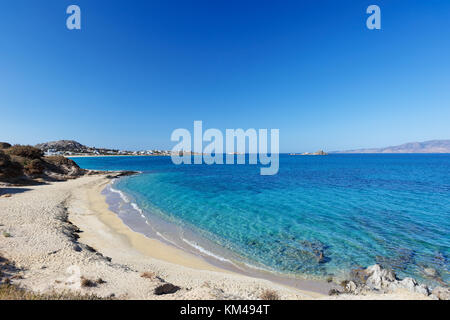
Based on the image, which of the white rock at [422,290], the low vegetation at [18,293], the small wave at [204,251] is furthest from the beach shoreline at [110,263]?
the white rock at [422,290]

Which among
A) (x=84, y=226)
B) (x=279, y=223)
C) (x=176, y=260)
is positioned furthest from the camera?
(x=279, y=223)

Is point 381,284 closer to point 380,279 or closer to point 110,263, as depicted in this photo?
point 380,279

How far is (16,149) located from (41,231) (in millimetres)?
40082

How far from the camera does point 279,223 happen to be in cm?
1717

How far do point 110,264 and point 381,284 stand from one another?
1274 centimetres

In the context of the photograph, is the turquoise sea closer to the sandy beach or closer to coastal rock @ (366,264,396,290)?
coastal rock @ (366,264,396,290)

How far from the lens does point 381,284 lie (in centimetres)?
853

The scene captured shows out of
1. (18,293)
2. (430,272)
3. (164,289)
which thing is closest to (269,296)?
(164,289)

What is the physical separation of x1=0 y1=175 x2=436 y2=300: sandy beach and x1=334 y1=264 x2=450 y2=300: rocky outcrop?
17.9 inches

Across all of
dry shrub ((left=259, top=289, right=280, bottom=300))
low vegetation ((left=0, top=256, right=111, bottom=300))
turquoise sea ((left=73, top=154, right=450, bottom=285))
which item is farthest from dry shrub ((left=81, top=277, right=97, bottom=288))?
turquoise sea ((left=73, top=154, right=450, bottom=285))
